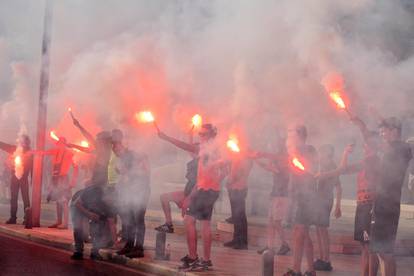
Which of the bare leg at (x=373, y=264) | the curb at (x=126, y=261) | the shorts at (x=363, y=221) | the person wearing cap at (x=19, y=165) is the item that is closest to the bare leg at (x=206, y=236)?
the curb at (x=126, y=261)

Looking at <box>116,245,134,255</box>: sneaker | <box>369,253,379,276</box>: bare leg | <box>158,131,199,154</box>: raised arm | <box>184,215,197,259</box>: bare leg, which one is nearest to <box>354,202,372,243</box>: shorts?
<box>369,253,379,276</box>: bare leg

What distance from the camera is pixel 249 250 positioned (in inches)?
416

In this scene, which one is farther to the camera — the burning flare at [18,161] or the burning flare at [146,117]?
the burning flare at [18,161]

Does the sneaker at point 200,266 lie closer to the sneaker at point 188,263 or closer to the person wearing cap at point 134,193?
the sneaker at point 188,263

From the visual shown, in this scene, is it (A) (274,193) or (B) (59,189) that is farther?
(B) (59,189)

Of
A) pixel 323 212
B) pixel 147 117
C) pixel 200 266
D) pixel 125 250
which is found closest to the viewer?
pixel 200 266

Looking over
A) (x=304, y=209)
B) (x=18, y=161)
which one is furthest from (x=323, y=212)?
(x=18, y=161)

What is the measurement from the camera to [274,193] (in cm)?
977

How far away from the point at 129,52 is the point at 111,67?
1.48 ft

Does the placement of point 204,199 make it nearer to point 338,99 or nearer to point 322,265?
point 322,265

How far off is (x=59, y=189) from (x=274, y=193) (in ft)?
14.3

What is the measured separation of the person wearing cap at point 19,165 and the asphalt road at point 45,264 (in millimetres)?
2914

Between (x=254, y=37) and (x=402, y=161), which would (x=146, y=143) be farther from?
(x=402, y=161)

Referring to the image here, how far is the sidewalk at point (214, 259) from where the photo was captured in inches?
328
